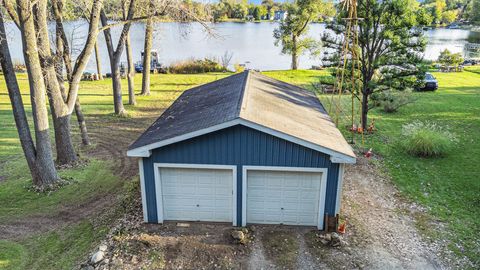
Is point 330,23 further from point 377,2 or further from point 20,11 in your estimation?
point 20,11

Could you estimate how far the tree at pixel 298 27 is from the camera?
31266 mm

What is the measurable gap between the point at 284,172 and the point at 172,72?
25943 millimetres

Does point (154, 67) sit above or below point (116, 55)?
below

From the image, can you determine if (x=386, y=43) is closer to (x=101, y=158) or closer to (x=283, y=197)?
(x=283, y=197)

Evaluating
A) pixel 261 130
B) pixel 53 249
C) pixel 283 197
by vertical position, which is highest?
pixel 261 130

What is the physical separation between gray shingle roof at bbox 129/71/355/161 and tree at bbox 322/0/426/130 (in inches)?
125

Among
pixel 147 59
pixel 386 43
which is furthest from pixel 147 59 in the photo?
pixel 386 43

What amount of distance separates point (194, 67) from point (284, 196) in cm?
2586

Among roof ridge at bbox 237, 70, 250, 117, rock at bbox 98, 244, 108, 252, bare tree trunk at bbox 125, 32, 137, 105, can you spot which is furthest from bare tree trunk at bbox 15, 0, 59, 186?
bare tree trunk at bbox 125, 32, 137, 105

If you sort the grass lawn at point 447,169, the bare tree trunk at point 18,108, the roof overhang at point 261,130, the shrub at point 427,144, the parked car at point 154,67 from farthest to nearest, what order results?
the parked car at point 154,67
the shrub at point 427,144
the bare tree trunk at point 18,108
the grass lawn at point 447,169
the roof overhang at point 261,130

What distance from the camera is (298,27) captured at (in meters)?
32.6

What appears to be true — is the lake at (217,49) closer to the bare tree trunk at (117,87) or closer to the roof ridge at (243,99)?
the bare tree trunk at (117,87)

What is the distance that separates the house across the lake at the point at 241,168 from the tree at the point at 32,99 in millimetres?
3901

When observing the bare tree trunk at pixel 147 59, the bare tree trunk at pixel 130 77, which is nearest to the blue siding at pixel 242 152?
the bare tree trunk at pixel 130 77
